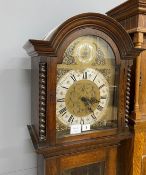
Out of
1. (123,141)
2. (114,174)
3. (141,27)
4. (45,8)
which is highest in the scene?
(45,8)

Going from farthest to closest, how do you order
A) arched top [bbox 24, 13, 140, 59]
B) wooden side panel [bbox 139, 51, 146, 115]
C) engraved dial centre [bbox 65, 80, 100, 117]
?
wooden side panel [bbox 139, 51, 146, 115], engraved dial centre [bbox 65, 80, 100, 117], arched top [bbox 24, 13, 140, 59]

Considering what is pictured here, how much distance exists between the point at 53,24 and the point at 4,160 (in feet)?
2.51

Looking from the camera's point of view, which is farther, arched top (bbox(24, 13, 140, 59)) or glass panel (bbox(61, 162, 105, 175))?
Result: glass panel (bbox(61, 162, 105, 175))

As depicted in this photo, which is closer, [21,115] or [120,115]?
[120,115]

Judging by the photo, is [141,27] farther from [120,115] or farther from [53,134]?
[53,134]

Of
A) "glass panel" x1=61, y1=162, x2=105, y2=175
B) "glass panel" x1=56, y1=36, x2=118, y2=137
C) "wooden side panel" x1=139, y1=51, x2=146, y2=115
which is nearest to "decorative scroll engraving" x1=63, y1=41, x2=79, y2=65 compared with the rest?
"glass panel" x1=56, y1=36, x2=118, y2=137

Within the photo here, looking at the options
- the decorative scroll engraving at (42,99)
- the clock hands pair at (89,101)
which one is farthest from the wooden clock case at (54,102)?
the clock hands pair at (89,101)

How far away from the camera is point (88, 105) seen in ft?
2.98

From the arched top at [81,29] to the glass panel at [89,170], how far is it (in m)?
0.51

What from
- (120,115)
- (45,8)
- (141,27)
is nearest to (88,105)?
(120,115)

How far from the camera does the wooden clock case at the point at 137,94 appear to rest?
93 cm

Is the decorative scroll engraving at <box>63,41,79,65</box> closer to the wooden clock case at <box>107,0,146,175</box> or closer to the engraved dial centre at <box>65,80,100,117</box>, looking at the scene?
the engraved dial centre at <box>65,80,100,117</box>

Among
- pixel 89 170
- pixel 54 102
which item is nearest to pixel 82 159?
pixel 89 170

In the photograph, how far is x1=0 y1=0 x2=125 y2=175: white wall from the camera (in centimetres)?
106
